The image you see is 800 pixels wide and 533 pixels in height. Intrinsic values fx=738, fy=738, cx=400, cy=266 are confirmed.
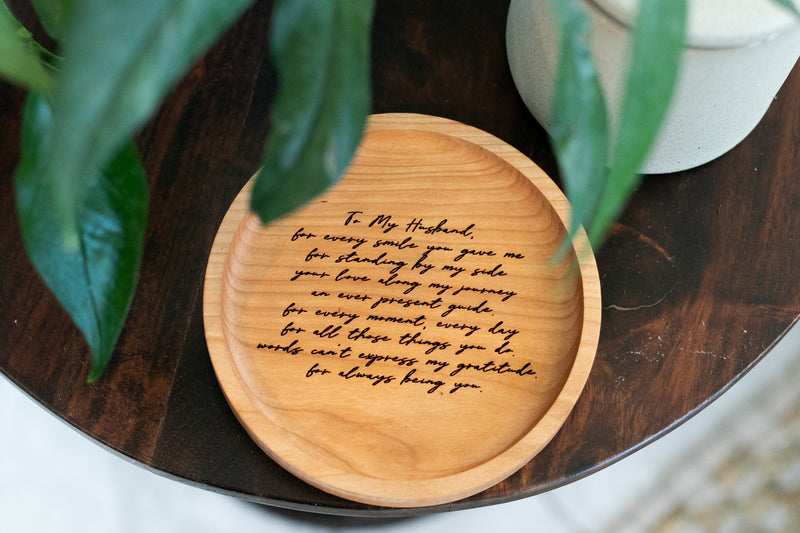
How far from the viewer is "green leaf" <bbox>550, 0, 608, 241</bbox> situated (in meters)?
0.17

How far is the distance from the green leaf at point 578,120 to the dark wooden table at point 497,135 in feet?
0.66

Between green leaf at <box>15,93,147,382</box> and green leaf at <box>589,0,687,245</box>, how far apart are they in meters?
0.13

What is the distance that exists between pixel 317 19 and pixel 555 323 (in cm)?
22

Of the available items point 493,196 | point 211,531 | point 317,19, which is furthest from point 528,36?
point 211,531

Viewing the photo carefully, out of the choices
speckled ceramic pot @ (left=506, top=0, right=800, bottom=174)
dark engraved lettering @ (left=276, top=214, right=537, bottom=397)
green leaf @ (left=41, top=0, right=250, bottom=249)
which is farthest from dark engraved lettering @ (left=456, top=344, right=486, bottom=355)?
green leaf @ (left=41, top=0, right=250, bottom=249)

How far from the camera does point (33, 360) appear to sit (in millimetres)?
360

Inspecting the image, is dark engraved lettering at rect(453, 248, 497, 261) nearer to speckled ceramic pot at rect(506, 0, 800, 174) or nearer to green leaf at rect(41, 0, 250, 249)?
speckled ceramic pot at rect(506, 0, 800, 174)

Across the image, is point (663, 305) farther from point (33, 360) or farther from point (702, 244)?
point (33, 360)

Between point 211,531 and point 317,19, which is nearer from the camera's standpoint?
point 317,19

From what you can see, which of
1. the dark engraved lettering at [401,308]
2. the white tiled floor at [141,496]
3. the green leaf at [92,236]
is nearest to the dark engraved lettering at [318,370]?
the dark engraved lettering at [401,308]

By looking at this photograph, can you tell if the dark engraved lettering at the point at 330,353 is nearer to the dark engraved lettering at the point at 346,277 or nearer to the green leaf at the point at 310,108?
the dark engraved lettering at the point at 346,277

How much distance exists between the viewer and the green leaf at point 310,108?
0.16 meters

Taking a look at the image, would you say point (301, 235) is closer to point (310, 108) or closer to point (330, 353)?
point (330, 353)

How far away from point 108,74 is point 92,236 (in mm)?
86
